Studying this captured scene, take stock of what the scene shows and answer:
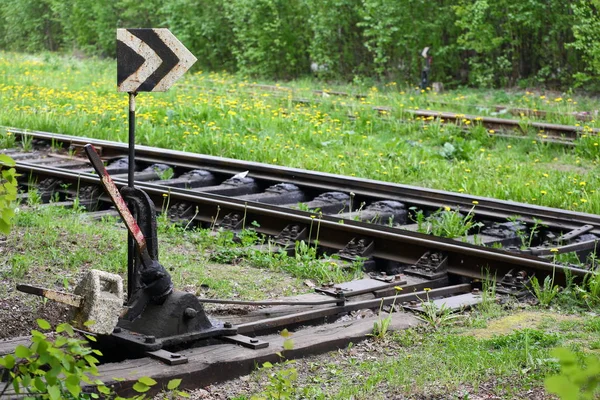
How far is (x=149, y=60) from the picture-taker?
17.6ft

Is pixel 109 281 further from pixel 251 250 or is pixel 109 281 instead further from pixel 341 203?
pixel 341 203

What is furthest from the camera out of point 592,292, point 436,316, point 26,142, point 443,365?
point 26,142

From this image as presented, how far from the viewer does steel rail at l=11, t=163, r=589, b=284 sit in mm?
6582

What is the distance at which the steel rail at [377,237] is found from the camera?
21.6 feet

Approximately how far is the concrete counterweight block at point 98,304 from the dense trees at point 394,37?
1510 centimetres

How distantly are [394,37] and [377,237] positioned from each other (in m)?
18.8

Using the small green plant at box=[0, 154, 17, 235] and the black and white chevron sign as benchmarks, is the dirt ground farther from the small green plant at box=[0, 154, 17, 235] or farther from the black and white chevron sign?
the black and white chevron sign

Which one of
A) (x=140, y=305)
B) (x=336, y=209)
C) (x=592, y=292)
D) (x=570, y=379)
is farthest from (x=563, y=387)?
→ (x=336, y=209)

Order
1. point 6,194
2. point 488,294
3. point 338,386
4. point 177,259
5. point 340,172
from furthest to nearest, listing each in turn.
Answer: point 340,172 → point 177,259 → point 488,294 → point 338,386 → point 6,194

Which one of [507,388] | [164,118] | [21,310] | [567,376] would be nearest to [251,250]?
[21,310]

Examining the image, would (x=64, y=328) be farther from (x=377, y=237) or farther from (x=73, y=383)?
(x=377, y=237)

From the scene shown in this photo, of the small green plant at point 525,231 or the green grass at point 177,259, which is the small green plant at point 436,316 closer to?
the green grass at point 177,259

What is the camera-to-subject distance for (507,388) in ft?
14.6

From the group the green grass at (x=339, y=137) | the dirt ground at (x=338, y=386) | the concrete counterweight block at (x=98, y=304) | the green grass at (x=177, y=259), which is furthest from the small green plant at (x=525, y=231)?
the concrete counterweight block at (x=98, y=304)
